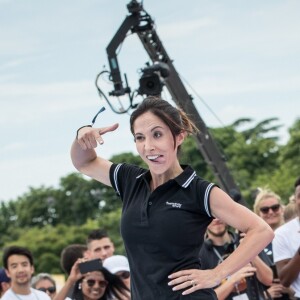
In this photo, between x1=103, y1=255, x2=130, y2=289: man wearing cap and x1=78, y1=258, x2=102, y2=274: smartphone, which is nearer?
x1=78, y1=258, x2=102, y2=274: smartphone

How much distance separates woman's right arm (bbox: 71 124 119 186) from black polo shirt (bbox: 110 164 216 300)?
411mm

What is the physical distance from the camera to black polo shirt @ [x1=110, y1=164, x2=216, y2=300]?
3650mm

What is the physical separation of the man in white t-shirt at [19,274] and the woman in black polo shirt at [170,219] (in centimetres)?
336

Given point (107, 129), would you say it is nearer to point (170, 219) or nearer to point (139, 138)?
point (139, 138)

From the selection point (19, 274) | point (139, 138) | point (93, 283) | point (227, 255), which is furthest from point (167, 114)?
point (19, 274)

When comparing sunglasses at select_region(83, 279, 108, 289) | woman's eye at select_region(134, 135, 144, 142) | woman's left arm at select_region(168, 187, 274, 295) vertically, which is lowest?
woman's left arm at select_region(168, 187, 274, 295)

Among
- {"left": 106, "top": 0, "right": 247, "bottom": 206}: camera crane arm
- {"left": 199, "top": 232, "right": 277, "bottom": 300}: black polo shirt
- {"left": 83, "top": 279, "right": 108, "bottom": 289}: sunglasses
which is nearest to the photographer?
{"left": 199, "top": 232, "right": 277, "bottom": 300}: black polo shirt

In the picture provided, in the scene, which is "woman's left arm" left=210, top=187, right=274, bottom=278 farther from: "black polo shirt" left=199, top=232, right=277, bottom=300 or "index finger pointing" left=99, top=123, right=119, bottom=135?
"black polo shirt" left=199, top=232, right=277, bottom=300

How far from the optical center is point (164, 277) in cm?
365

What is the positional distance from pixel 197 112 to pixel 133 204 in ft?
29.7

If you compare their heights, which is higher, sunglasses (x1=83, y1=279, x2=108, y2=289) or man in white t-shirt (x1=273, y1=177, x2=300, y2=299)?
sunglasses (x1=83, y1=279, x2=108, y2=289)

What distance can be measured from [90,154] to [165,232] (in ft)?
2.44

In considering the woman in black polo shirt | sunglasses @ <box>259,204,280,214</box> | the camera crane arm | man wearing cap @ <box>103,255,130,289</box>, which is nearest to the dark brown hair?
the woman in black polo shirt

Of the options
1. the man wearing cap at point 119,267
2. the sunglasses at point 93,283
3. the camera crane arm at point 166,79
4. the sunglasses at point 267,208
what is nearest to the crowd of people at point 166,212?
the sunglasses at point 93,283
